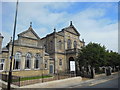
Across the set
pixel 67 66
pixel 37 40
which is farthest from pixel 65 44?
pixel 37 40

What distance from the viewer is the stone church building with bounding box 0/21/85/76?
20.9m

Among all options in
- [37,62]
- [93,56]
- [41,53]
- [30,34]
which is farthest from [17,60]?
[93,56]

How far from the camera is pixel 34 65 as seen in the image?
23.9 m

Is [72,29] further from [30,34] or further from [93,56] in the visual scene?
[93,56]

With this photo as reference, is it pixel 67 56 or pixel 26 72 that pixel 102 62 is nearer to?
pixel 67 56

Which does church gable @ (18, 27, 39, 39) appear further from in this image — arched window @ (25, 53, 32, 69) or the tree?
the tree

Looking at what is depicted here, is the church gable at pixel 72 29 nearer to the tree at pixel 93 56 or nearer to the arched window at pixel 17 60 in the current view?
the tree at pixel 93 56

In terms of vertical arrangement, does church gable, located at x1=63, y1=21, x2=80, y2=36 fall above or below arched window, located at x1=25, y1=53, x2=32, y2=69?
above

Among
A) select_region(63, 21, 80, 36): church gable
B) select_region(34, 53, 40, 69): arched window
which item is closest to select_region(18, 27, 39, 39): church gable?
select_region(34, 53, 40, 69): arched window

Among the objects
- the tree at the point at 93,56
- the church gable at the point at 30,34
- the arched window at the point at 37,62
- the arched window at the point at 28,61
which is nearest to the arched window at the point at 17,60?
the arched window at the point at 28,61

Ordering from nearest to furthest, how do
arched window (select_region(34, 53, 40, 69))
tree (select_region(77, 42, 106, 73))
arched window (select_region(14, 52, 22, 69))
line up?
arched window (select_region(14, 52, 22, 69)) → tree (select_region(77, 42, 106, 73)) → arched window (select_region(34, 53, 40, 69))

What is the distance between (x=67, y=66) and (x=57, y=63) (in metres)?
3.42

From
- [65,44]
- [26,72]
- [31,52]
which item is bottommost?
[26,72]

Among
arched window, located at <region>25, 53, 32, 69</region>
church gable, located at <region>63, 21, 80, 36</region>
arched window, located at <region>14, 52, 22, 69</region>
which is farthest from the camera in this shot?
church gable, located at <region>63, 21, 80, 36</region>
